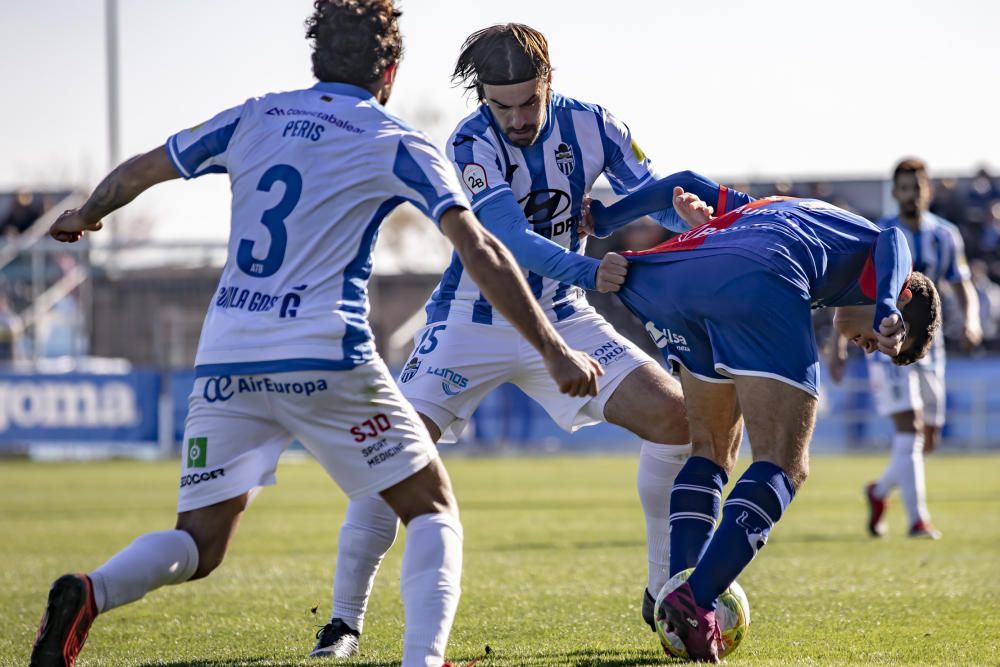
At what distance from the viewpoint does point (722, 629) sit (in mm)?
4930

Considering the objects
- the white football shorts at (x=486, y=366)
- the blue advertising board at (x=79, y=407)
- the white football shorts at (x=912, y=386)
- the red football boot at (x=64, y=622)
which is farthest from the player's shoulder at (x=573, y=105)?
the blue advertising board at (x=79, y=407)

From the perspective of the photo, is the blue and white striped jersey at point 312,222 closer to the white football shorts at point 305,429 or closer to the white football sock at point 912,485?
the white football shorts at point 305,429

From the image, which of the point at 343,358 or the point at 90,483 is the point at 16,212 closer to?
the point at 90,483

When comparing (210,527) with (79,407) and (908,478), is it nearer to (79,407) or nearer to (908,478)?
(908,478)

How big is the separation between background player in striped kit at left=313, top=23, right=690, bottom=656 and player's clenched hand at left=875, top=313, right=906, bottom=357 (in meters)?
0.94

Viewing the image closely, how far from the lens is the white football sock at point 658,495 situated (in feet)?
18.3

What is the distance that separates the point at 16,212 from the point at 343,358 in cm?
2526

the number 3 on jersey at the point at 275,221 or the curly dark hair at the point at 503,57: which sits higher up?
the curly dark hair at the point at 503,57

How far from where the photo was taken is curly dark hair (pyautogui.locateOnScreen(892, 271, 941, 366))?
16.9ft

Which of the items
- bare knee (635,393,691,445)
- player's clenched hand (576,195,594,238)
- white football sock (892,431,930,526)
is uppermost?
player's clenched hand (576,195,594,238)

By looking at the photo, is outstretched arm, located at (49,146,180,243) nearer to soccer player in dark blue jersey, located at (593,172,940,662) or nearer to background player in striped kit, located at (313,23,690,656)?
background player in striped kit, located at (313,23,690,656)

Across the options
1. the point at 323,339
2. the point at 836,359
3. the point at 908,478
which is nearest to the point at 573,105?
the point at 323,339

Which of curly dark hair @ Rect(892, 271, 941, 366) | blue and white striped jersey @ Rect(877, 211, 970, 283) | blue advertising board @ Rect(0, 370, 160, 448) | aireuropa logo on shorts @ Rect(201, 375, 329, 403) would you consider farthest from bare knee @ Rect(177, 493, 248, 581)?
blue advertising board @ Rect(0, 370, 160, 448)

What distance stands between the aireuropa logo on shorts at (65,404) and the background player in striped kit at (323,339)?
59.2 feet
